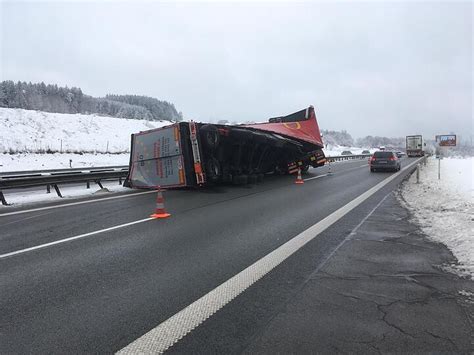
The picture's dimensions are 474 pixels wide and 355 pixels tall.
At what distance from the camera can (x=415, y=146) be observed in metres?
64.7

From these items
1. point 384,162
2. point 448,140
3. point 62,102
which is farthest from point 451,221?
point 62,102

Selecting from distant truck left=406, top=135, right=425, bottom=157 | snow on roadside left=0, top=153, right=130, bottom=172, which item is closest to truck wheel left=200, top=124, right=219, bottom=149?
snow on roadside left=0, top=153, right=130, bottom=172

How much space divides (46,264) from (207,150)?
30.5 feet

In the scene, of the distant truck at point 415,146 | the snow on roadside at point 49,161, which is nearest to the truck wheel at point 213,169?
the snow on roadside at point 49,161

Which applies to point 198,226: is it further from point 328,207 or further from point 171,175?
point 171,175

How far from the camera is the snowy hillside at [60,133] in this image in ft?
145

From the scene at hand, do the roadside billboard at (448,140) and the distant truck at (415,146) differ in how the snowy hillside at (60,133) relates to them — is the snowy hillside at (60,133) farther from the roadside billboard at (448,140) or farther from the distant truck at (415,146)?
the distant truck at (415,146)

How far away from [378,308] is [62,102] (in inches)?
5213

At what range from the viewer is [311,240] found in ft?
22.0

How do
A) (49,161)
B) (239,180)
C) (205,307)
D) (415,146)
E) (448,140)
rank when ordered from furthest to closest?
(415,146), (49,161), (448,140), (239,180), (205,307)

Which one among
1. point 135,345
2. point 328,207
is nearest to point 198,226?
point 328,207

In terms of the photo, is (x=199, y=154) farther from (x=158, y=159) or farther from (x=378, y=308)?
(x=378, y=308)

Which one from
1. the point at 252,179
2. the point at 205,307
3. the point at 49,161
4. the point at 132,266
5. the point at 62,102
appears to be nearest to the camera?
the point at 205,307

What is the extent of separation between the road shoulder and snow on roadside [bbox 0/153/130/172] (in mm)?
29934
